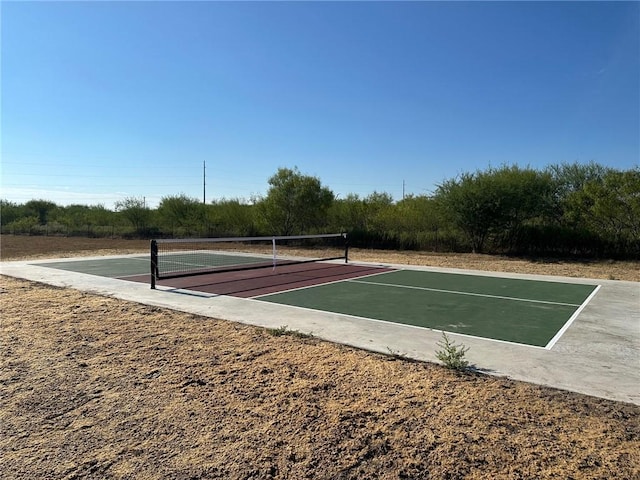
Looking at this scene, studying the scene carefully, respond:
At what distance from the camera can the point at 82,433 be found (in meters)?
3.03

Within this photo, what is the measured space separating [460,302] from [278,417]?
18.9 ft

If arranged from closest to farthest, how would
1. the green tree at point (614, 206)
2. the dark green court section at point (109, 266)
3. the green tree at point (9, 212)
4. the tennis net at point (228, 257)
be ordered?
the tennis net at point (228, 257) < the dark green court section at point (109, 266) < the green tree at point (614, 206) < the green tree at point (9, 212)

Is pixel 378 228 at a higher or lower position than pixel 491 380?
higher

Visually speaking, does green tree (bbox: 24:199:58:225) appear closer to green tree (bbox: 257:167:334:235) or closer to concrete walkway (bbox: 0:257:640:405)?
green tree (bbox: 257:167:334:235)

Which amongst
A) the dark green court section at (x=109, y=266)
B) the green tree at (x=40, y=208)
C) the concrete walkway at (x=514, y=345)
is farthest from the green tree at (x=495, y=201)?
the green tree at (x=40, y=208)

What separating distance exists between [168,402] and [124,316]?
11.6 ft

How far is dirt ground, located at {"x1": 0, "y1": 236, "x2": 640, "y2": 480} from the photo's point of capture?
2639 mm

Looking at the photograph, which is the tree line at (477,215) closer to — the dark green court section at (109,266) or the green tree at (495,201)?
the green tree at (495,201)

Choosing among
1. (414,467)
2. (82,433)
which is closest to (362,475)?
(414,467)

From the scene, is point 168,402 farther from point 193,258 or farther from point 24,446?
point 193,258

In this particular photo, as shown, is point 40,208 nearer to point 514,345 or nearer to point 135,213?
point 135,213

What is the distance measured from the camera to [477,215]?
18500 mm

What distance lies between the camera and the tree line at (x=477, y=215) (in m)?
17.1

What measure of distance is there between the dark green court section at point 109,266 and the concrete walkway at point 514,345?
2672 millimetres
